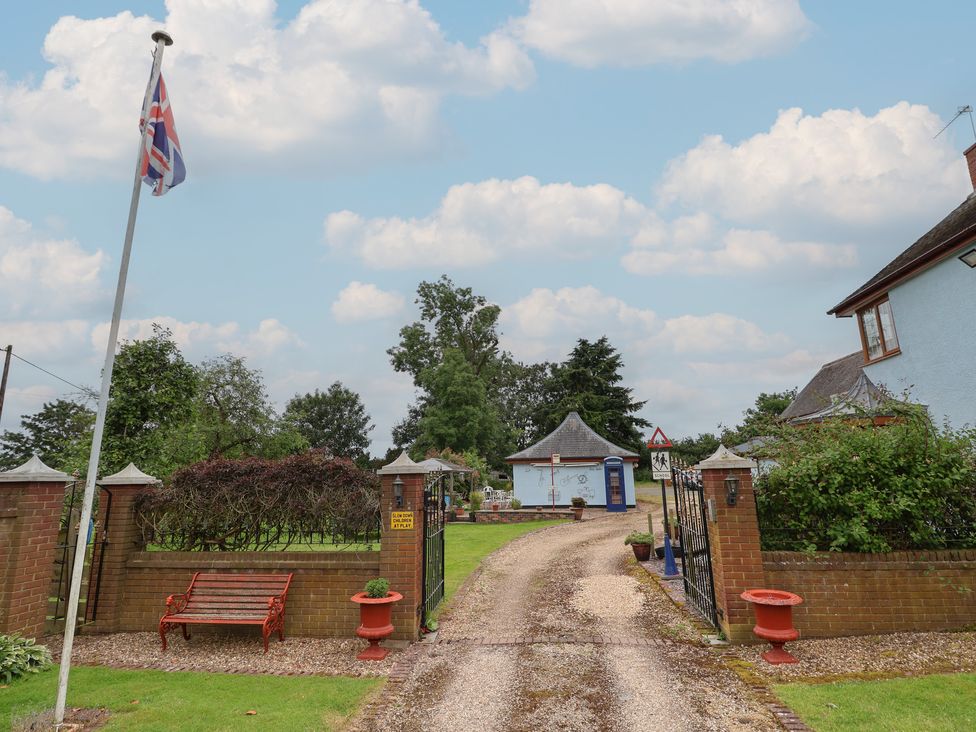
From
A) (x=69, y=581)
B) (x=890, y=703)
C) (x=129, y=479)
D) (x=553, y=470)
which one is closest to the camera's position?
(x=890, y=703)

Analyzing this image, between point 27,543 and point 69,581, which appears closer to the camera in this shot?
point 27,543

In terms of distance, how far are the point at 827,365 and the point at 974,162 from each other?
47.7 feet

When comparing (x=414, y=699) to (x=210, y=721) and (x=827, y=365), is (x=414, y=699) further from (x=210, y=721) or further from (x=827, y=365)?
(x=827, y=365)

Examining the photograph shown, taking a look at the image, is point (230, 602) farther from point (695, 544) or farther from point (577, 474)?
point (577, 474)

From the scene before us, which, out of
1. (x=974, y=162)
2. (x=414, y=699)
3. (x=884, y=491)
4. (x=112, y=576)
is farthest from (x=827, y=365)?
(x=112, y=576)

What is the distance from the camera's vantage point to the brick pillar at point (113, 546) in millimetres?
8219

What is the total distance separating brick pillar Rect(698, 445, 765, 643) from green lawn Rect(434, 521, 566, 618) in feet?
14.9

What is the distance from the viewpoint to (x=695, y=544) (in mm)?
9141

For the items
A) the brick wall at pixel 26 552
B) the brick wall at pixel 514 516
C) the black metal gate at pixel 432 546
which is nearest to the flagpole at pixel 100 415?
the brick wall at pixel 26 552

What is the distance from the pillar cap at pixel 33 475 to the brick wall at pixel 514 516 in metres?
18.7

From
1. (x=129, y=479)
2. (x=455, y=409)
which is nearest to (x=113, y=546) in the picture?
(x=129, y=479)

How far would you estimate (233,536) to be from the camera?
28.7ft

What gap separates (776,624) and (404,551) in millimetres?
4940

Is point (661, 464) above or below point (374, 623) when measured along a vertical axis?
above
